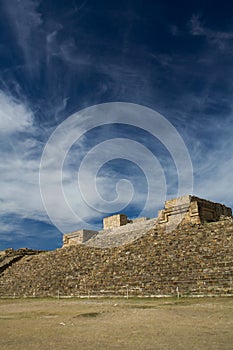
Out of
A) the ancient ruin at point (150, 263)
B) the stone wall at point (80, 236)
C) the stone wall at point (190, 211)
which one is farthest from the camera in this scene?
the stone wall at point (80, 236)

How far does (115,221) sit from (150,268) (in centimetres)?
1234

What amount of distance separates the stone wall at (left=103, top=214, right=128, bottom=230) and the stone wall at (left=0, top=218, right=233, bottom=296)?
5.79 meters

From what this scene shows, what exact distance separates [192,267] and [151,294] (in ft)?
6.44

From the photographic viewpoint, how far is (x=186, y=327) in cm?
572

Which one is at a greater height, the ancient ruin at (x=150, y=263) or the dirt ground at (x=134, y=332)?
the ancient ruin at (x=150, y=263)

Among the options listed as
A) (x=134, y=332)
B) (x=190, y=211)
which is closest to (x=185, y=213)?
(x=190, y=211)

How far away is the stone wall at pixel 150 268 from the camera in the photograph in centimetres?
1158

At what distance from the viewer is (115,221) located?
1017 inches

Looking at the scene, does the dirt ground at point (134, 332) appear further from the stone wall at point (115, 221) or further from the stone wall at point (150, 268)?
the stone wall at point (115, 221)

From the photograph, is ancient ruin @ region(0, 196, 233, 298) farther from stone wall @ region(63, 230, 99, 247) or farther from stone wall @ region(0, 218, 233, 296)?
stone wall @ region(63, 230, 99, 247)

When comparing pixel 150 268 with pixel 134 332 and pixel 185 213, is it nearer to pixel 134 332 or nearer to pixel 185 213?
pixel 185 213

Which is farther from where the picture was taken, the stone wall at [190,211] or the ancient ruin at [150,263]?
the stone wall at [190,211]

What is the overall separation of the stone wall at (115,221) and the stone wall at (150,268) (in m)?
5.79

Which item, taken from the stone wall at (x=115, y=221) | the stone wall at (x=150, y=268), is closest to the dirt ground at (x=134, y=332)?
the stone wall at (x=150, y=268)
